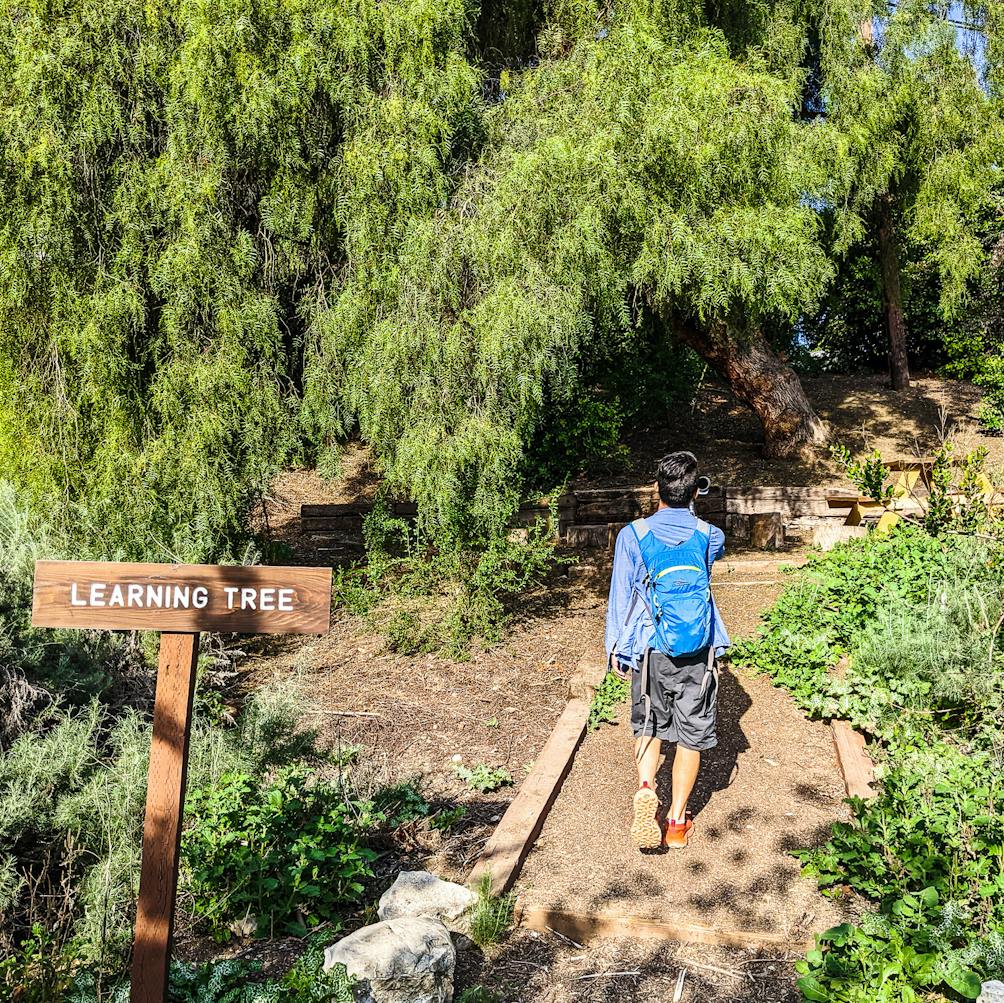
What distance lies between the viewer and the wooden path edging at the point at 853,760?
16.1 feet

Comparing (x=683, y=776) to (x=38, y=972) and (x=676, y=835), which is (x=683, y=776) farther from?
(x=38, y=972)

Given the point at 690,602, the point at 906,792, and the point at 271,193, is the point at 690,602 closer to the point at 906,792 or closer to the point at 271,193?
the point at 906,792

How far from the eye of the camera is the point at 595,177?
22.5 feet

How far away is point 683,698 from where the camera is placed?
14.7ft

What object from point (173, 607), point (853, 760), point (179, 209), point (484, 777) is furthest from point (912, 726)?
point (179, 209)

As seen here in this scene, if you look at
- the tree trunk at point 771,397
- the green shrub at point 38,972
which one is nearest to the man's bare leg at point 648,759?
the green shrub at point 38,972

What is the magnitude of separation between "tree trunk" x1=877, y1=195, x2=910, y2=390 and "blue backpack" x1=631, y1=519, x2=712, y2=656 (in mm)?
11680

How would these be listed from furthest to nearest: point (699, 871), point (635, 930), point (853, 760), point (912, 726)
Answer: point (912, 726)
point (853, 760)
point (699, 871)
point (635, 930)

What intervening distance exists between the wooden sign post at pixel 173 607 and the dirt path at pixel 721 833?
1.85m

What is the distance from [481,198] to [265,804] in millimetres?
5030

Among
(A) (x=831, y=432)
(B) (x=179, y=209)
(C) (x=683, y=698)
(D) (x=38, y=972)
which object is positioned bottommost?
(D) (x=38, y=972)

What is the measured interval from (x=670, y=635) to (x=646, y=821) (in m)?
0.89

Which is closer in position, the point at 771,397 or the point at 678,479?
the point at 678,479

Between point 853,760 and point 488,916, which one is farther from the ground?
point 853,760
